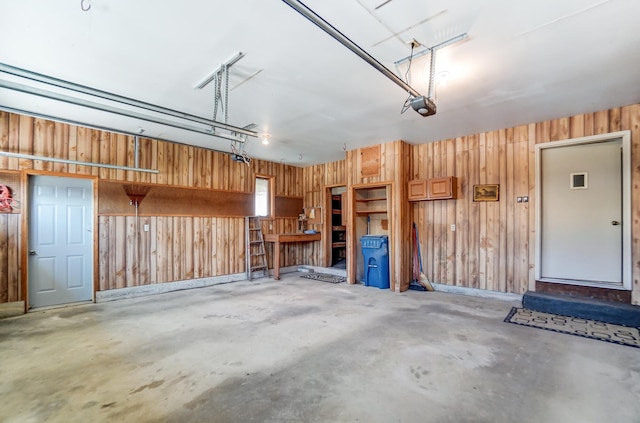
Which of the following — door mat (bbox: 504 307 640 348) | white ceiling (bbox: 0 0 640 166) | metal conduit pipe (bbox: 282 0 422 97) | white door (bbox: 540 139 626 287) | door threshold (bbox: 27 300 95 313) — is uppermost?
white ceiling (bbox: 0 0 640 166)

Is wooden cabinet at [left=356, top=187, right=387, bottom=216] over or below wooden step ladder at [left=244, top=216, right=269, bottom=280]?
over

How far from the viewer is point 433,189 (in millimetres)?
5672

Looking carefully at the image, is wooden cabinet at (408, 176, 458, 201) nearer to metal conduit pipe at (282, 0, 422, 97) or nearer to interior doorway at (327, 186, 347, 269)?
interior doorway at (327, 186, 347, 269)

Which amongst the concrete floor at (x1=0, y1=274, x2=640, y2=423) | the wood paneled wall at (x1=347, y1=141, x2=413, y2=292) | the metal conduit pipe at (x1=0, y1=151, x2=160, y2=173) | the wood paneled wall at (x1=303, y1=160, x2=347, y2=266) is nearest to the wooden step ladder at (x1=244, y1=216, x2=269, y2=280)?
the wood paneled wall at (x1=303, y1=160, x2=347, y2=266)

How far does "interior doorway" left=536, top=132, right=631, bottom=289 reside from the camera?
4297mm

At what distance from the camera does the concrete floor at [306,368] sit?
2.10m

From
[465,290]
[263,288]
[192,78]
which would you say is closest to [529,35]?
[192,78]

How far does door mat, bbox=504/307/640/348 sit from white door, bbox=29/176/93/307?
21.6 feet

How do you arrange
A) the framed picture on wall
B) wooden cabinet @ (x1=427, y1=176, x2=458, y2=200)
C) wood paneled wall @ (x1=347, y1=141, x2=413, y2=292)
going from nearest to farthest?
the framed picture on wall, wooden cabinet @ (x1=427, y1=176, x2=458, y2=200), wood paneled wall @ (x1=347, y1=141, x2=413, y2=292)

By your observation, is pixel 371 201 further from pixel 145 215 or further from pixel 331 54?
pixel 145 215

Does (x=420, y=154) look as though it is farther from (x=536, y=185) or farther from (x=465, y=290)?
(x=465, y=290)

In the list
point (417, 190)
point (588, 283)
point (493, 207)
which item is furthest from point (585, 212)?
point (417, 190)

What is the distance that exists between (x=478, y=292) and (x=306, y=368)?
13.1 ft

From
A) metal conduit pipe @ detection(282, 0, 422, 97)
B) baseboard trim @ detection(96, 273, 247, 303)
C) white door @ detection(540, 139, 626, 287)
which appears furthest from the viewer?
baseboard trim @ detection(96, 273, 247, 303)
